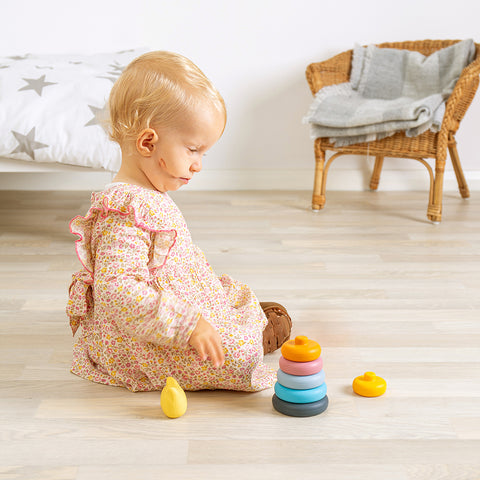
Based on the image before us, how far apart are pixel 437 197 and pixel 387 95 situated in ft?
1.75

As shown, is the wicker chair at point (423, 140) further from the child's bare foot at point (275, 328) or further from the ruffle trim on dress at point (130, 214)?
the ruffle trim on dress at point (130, 214)

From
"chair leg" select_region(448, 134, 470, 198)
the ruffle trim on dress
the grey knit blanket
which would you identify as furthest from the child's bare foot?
"chair leg" select_region(448, 134, 470, 198)

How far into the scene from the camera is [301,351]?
1.14 metres

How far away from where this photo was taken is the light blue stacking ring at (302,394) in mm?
1164

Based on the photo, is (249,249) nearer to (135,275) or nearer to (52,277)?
(52,277)

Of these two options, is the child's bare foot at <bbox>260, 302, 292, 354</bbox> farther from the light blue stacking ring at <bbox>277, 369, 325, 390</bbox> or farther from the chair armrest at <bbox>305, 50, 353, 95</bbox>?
the chair armrest at <bbox>305, 50, 353, 95</bbox>

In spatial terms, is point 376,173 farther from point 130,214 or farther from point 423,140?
point 130,214

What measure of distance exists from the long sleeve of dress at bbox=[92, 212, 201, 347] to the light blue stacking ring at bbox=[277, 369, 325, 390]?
20 centimetres

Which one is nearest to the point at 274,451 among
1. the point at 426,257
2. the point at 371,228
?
the point at 426,257

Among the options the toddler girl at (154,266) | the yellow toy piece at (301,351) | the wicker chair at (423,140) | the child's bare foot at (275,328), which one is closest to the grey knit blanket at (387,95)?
the wicker chair at (423,140)

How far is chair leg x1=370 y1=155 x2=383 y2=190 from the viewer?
292 cm

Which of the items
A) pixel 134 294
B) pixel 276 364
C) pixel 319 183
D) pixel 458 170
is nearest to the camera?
pixel 134 294

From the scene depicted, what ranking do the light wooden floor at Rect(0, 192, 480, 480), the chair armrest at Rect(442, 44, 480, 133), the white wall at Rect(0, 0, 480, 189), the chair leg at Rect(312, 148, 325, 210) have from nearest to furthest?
the light wooden floor at Rect(0, 192, 480, 480), the chair armrest at Rect(442, 44, 480, 133), the chair leg at Rect(312, 148, 325, 210), the white wall at Rect(0, 0, 480, 189)

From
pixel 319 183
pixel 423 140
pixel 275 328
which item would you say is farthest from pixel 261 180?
pixel 275 328
